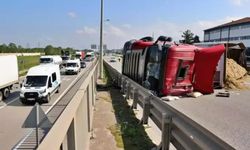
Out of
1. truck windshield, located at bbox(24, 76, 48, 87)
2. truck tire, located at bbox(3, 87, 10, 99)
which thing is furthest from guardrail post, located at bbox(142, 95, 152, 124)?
truck tire, located at bbox(3, 87, 10, 99)

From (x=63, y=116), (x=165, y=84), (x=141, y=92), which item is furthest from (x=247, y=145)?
(x=165, y=84)

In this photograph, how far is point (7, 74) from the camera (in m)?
26.0

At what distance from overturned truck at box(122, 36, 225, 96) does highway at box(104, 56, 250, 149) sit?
2.72 ft

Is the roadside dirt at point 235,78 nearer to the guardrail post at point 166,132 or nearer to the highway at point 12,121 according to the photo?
the highway at point 12,121

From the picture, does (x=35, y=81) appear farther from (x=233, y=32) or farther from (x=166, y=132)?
(x=233, y=32)

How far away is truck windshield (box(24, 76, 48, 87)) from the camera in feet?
78.3

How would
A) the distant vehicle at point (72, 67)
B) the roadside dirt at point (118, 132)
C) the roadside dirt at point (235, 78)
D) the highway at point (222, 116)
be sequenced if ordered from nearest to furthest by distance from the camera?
1. the roadside dirt at point (118, 132)
2. the highway at point (222, 116)
3. the roadside dirt at point (235, 78)
4. the distant vehicle at point (72, 67)

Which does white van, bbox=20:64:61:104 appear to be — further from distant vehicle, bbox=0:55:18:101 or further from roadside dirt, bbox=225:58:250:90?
roadside dirt, bbox=225:58:250:90

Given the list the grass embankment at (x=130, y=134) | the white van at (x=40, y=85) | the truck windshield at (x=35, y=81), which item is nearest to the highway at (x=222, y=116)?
the grass embankment at (x=130, y=134)

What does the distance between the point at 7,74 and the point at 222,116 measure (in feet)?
56.2

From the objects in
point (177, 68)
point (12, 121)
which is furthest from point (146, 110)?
point (177, 68)

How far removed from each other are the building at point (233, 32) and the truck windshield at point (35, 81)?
8090 cm

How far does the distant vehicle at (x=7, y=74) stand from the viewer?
80.8 feet

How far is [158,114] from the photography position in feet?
27.6
